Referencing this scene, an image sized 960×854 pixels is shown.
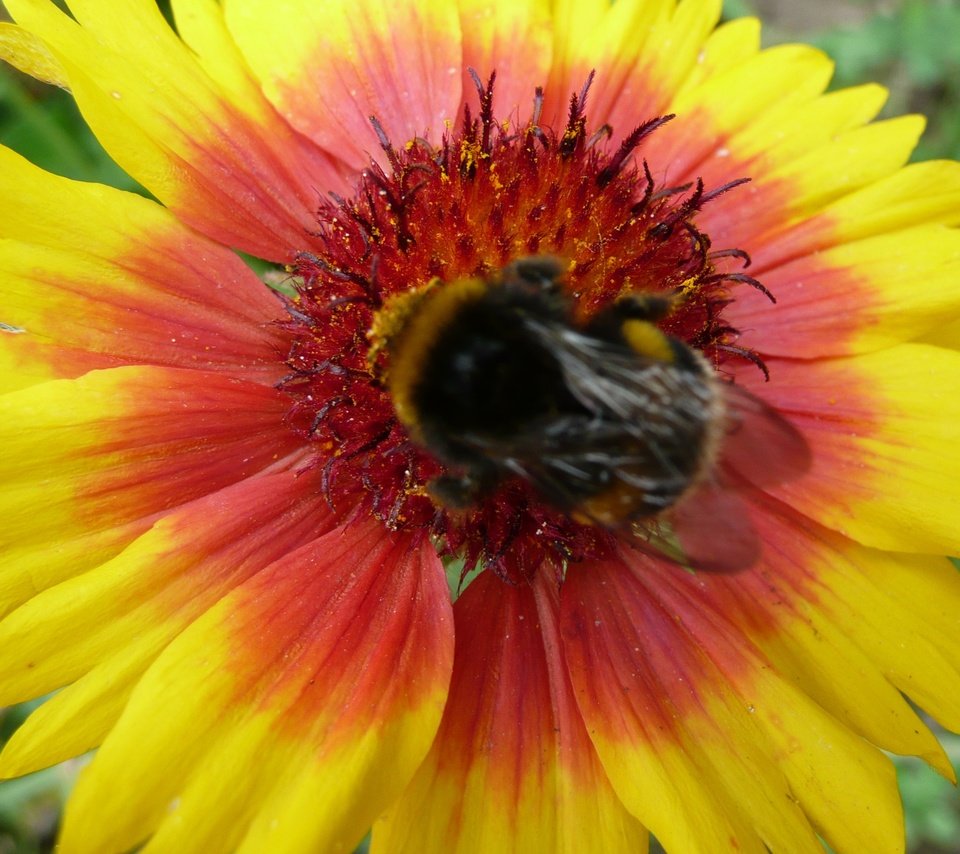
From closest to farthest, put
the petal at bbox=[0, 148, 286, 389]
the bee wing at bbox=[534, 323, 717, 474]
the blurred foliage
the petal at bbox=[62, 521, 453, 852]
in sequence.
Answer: the bee wing at bbox=[534, 323, 717, 474] → the petal at bbox=[62, 521, 453, 852] → the petal at bbox=[0, 148, 286, 389] → the blurred foliage

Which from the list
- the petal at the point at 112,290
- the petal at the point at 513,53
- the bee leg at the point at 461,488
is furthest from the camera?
the petal at the point at 513,53

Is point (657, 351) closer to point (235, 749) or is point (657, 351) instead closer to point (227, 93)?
point (235, 749)

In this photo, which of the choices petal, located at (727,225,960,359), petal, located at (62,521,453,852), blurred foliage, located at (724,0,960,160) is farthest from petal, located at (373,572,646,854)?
blurred foliage, located at (724,0,960,160)

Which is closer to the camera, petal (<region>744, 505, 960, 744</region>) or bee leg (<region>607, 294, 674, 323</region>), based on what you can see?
bee leg (<region>607, 294, 674, 323</region>)

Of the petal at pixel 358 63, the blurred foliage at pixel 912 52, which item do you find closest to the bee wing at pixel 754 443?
the petal at pixel 358 63

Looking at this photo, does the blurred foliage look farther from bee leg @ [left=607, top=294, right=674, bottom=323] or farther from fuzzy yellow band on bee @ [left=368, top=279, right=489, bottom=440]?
fuzzy yellow band on bee @ [left=368, top=279, right=489, bottom=440]

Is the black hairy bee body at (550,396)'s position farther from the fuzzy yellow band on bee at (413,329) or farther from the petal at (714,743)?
the petal at (714,743)

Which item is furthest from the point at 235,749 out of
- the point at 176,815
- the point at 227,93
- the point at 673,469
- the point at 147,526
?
the point at 227,93
